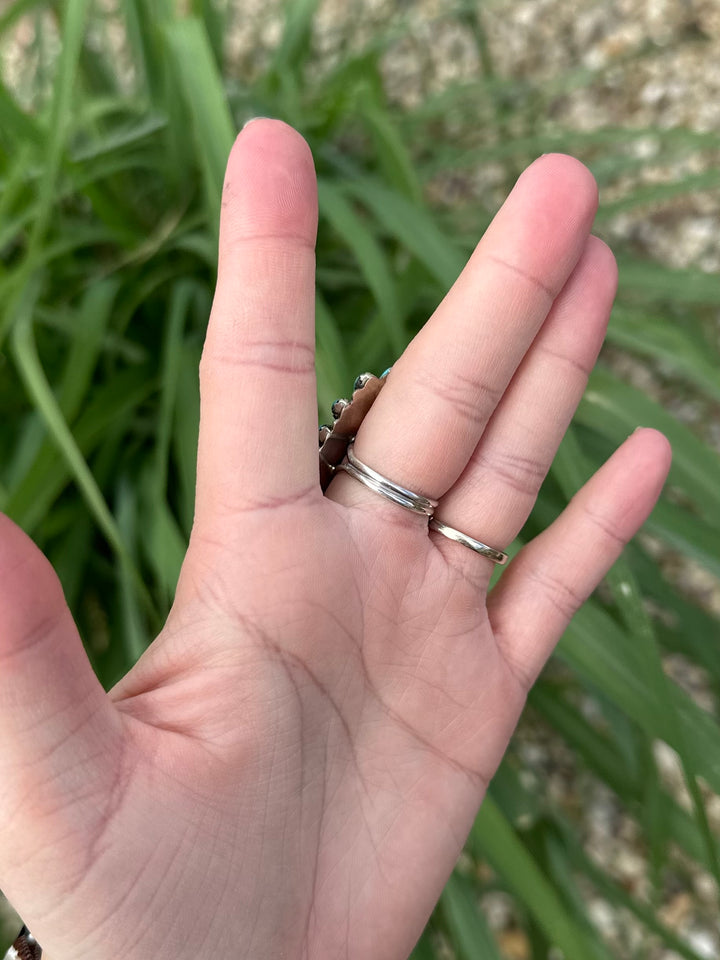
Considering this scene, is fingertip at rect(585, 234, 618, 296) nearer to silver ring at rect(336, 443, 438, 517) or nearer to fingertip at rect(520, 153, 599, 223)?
fingertip at rect(520, 153, 599, 223)

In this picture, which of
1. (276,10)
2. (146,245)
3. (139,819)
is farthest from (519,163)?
(139,819)

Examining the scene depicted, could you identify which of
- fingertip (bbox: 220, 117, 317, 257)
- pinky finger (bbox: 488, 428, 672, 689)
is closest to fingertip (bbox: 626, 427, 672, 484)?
pinky finger (bbox: 488, 428, 672, 689)

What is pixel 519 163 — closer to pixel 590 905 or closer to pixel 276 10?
pixel 276 10

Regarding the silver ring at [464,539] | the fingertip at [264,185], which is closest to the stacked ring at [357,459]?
the silver ring at [464,539]

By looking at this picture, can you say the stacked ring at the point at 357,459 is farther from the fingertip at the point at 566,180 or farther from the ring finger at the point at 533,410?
the fingertip at the point at 566,180

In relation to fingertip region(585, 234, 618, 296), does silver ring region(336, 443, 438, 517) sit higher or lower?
lower

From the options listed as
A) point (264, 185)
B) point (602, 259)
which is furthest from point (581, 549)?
point (264, 185)
